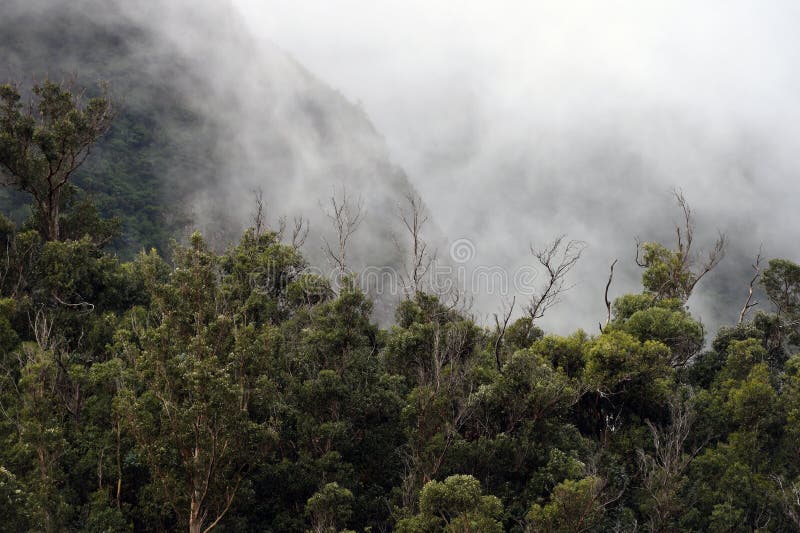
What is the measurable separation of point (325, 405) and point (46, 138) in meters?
17.4

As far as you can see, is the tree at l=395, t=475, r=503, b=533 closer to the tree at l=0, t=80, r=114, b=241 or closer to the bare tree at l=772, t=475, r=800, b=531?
the bare tree at l=772, t=475, r=800, b=531

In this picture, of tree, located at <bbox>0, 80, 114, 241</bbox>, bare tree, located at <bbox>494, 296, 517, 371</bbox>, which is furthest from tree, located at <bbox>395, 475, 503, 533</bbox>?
tree, located at <bbox>0, 80, 114, 241</bbox>

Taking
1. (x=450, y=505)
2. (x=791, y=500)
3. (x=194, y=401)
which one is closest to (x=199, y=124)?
(x=194, y=401)

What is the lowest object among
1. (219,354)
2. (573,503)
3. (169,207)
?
(573,503)

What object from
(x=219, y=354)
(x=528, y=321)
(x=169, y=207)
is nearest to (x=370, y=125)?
(x=169, y=207)

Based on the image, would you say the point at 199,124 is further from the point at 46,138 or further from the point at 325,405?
the point at 325,405

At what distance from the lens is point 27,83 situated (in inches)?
3799

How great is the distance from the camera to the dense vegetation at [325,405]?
16078mm

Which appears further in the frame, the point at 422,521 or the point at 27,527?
the point at 422,521

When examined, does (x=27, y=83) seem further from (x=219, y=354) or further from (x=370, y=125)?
(x=219, y=354)

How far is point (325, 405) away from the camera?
2167 cm

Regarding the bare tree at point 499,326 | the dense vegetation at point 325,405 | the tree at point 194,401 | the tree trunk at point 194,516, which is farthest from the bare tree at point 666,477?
the tree trunk at point 194,516

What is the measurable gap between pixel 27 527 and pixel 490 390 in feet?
45.7

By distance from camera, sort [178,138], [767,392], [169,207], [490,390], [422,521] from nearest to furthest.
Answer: [422,521], [490,390], [767,392], [169,207], [178,138]
